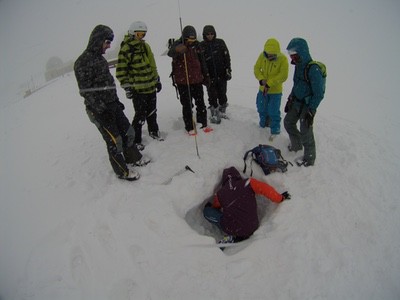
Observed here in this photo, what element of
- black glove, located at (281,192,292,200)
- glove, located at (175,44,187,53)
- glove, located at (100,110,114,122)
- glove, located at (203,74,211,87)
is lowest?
black glove, located at (281,192,292,200)

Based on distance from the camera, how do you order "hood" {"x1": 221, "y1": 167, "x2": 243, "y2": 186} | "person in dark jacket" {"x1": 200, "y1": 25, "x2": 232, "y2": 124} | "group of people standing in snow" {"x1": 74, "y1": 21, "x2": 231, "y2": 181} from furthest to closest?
1. "person in dark jacket" {"x1": 200, "y1": 25, "x2": 232, "y2": 124}
2. "hood" {"x1": 221, "y1": 167, "x2": 243, "y2": 186}
3. "group of people standing in snow" {"x1": 74, "y1": 21, "x2": 231, "y2": 181}

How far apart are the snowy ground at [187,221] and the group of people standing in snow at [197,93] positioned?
Answer: 0.36 metres

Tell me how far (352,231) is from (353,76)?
1062cm

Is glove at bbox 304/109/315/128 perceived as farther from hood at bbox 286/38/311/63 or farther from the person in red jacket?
the person in red jacket

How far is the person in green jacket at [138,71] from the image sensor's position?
190 inches

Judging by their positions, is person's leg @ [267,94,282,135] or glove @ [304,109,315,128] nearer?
glove @ [304,109,315,128]

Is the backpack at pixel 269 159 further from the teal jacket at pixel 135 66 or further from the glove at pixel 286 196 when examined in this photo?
the teal jacket at pixel 135 66

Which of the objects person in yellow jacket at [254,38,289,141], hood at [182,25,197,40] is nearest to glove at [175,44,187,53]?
hood at [182,25,197,40]

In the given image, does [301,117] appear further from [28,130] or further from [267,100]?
[28,130]

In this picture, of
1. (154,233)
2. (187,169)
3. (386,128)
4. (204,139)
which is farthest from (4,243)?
(386,128)

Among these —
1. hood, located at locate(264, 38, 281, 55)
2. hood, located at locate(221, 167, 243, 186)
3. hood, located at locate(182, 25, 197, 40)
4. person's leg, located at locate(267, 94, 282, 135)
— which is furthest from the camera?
person's leg, located at locate(267, 94, 282, 135)

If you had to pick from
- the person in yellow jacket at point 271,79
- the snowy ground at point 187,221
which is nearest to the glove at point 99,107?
the snowy ground at point 187,221

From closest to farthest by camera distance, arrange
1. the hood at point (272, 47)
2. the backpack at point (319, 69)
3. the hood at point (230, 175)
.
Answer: the backpack at point (319, 69) < the hood at point (230, 175) < the hood at point (272, 47)

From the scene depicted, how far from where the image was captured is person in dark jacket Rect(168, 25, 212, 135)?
16.8 ft
